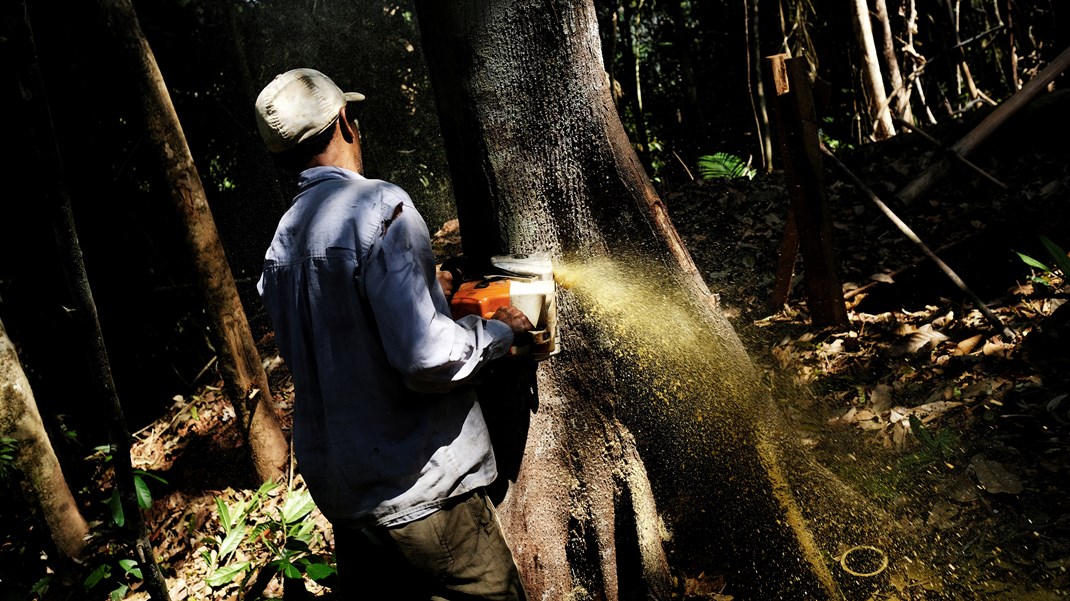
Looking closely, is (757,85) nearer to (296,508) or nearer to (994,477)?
(994,477)

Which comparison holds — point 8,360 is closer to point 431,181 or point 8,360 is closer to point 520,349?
point 520,349

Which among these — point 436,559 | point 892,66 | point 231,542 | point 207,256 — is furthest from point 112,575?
point 892,66

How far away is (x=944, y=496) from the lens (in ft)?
7.76

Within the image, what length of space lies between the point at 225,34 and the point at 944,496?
7.58 meters

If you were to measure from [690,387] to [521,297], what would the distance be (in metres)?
0.75

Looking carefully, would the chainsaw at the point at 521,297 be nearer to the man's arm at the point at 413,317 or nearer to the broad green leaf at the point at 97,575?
the man's arm at the point at 413,317

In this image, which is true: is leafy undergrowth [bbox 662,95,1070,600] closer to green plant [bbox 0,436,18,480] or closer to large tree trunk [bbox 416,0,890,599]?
large tree trunk [bbox 416,0,890,599]

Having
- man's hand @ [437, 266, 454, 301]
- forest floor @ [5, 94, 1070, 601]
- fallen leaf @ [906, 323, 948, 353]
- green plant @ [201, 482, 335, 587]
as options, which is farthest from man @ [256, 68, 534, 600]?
fallen leaf @ [906, 323, 948, 353]

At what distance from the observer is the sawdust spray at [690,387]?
6.92ft

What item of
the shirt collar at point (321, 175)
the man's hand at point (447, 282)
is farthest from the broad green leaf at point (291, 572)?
the shirt collar at point (321, 175)

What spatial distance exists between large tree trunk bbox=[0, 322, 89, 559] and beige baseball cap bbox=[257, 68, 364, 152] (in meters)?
2.90

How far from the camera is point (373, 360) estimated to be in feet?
5.20

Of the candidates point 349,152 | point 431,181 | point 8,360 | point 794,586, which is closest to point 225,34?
point 431,181

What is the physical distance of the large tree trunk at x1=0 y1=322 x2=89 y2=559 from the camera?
11.3ft
